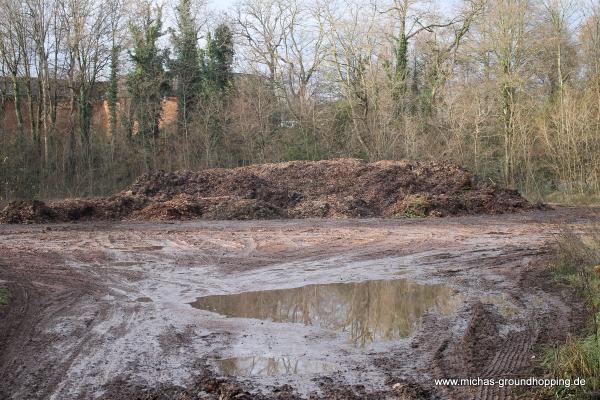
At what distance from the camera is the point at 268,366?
6395 mm

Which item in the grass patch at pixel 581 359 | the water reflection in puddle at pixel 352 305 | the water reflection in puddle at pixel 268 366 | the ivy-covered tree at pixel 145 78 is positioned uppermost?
the ivy-covered tree at pixel 145 78

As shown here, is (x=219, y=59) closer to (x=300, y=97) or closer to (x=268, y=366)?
(x=300, y=97)

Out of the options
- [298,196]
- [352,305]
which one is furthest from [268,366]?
[298,196]

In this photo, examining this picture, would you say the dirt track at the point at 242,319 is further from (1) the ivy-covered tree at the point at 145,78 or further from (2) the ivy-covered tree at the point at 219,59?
(2) the ivy-covered tree at the point at 219,59

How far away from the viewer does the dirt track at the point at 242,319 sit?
5.89 metres

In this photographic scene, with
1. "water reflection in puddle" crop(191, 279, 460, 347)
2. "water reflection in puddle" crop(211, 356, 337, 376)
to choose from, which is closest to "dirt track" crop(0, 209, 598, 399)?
"water reflection in puddle" crop(211, 356, 337, 376)

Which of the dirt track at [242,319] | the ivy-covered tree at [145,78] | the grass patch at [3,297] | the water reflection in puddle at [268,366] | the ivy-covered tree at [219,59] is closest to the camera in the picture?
the dirt track at [242,319]

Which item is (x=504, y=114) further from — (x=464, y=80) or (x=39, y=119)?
(x=39, y=119)

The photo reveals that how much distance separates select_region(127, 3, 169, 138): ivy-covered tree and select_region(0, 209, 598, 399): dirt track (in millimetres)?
25898

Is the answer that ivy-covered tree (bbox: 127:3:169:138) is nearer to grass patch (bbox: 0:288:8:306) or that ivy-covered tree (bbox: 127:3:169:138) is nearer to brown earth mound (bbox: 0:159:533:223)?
brown earth mound (bbox: 0:159:533:223)

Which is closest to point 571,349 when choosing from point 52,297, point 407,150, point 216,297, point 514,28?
point 216,297

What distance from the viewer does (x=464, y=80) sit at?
128 ft

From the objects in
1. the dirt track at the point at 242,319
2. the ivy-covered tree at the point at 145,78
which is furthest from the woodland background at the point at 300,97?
the dirt track at the point at 242,319

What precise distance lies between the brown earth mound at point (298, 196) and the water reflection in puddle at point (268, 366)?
59.0ft
